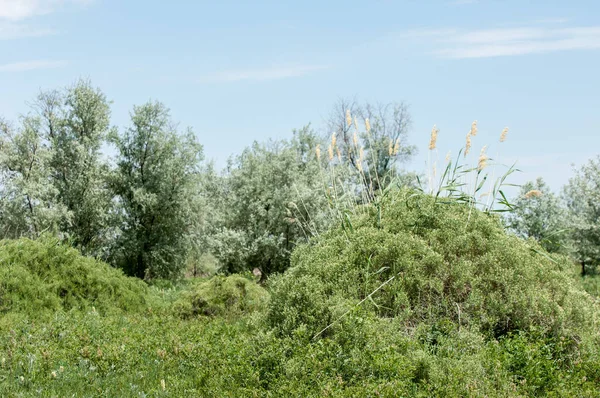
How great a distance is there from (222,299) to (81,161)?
1189cm

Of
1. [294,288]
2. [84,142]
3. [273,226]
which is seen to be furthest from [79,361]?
[84,142]

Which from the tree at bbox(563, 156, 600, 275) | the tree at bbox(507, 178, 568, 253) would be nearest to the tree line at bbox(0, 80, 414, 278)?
the tree at bbox(507, 178, 568, 253)

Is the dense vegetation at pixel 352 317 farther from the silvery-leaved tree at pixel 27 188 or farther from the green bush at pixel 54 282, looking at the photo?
the silvery-leaved tree at pixel 27 188

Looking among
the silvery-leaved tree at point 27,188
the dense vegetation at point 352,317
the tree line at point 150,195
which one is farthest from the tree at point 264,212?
the dense vegetation at point 352,317

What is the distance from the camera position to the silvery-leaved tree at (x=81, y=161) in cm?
2052

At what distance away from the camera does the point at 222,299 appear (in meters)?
10.8

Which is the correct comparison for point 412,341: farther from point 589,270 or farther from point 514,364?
point 589,270

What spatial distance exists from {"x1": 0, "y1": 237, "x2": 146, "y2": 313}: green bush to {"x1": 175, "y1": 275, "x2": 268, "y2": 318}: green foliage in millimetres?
1138

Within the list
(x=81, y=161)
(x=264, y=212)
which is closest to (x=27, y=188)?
(x=81, y=161)

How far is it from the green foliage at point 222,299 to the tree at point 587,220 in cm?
1658

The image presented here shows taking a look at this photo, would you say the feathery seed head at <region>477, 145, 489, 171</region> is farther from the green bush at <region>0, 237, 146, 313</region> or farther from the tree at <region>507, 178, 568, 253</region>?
the tree at <region>507, 178, 568, 253</region>

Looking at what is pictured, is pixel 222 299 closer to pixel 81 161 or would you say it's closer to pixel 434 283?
pixel 434 283

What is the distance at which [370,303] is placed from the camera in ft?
21.5

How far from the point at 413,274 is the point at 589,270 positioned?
915 inches
